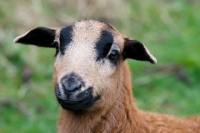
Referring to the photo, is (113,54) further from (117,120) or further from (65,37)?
(117,120)

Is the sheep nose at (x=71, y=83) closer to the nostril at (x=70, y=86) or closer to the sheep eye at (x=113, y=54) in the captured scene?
the nostril at (x=70, y=86)

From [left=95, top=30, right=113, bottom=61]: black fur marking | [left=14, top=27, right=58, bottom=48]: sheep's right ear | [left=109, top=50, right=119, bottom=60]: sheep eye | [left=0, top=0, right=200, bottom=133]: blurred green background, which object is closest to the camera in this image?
[left=95, top=30, right=113, bottom=61]: black fur marking

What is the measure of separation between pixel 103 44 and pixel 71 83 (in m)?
0.89

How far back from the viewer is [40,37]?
9109 mm

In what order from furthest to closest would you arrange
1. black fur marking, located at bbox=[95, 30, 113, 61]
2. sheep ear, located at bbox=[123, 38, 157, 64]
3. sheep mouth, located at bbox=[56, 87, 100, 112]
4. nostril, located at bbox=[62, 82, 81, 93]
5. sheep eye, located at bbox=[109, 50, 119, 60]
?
sheep ear, located at bbox=[123, 38, 157, 64] → sheep eye, located at bbox=[109, 50, 119, 60] → black fur marking, located at bbox=[95, 30, 113, 61] → sheep mouth, located at bbox=[56, 87, 100, 112] → nostril, located at bbox=[62, 82, 81, 93]

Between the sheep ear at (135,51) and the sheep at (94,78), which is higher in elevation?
the sheep ear at (135,51)

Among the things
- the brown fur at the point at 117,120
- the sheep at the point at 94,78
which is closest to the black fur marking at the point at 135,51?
the sheep at the point at 94,78

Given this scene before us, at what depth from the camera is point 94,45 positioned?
27.5 ft

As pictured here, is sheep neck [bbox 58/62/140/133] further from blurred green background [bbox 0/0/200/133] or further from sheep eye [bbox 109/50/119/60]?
blurred green background [bbox 0/0/200/133]

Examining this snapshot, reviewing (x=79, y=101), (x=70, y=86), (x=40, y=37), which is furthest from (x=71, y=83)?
(x=40, y=37)

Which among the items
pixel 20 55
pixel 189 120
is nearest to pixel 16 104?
pixel 20 55

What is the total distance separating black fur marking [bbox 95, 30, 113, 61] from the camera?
8.39m

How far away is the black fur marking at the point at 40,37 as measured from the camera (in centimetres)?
901

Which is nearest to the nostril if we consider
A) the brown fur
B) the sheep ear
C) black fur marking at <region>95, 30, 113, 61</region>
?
black fur marking at <region>95, 30, 113, 61</region>
